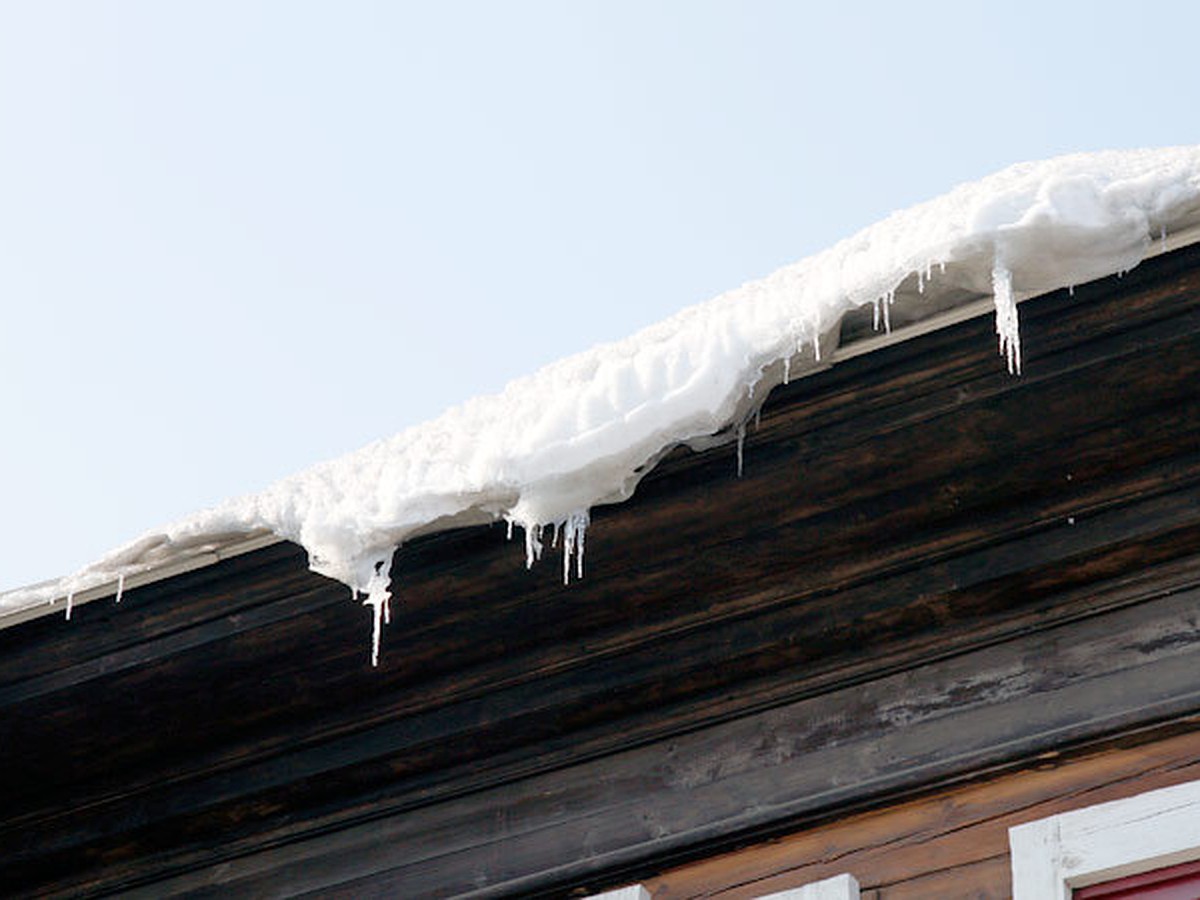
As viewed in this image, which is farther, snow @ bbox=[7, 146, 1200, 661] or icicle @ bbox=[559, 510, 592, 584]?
icicle @ bbox=[559, 510, 592, 584]

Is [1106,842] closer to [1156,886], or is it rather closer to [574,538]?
[1156,886]

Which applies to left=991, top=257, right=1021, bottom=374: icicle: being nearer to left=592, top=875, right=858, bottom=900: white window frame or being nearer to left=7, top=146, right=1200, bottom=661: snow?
left=7, top=146, right=1200, bottom=661: snow

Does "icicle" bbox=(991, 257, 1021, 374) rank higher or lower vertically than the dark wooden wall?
higher

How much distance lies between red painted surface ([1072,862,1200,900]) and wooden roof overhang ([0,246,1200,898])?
1.09ft

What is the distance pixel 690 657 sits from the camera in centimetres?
549

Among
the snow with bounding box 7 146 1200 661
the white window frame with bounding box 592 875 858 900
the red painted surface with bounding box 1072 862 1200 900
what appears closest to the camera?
the snow with bounding box 7 146 1200 661

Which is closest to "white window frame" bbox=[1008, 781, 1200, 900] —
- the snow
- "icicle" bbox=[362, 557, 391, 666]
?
the snow

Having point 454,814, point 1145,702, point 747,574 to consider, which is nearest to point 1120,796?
point 1145,702

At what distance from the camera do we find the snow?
4.60 metres

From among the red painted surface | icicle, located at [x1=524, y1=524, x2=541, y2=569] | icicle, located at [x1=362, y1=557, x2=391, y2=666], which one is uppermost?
icicle, located at [x1=524, y1=524, x2=541, y2=569]

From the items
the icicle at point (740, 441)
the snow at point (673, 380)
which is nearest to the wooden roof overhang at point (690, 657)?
the icicle at point (740, 441)

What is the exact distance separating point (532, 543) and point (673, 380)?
54 cm

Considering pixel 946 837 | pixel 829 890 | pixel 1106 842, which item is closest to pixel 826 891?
pixel 829 890

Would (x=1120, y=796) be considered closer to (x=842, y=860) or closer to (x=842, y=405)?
(x=842, y=860)
